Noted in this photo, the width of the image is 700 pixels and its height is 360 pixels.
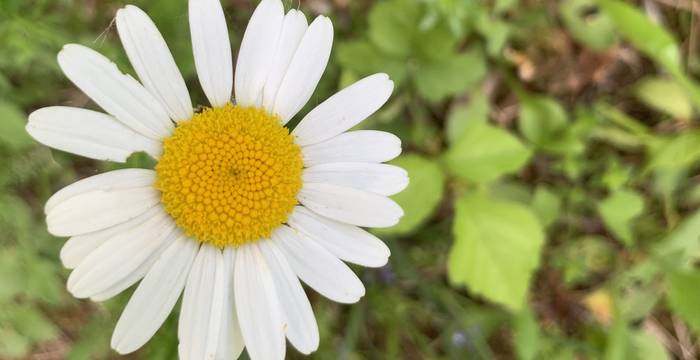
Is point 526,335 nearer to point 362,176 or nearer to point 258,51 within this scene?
point 362,176

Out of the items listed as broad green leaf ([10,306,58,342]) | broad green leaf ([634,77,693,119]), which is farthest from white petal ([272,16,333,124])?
broad green leaf ([634,77,693,119])

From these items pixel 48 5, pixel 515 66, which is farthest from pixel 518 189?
pixel 48 5

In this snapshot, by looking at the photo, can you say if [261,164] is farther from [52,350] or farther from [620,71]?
[620,71]

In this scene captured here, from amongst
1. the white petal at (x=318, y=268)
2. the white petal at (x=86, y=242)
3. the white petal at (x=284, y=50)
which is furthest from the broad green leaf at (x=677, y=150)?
the white petal at (x=86, y=242)

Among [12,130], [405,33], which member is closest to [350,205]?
[12,130]

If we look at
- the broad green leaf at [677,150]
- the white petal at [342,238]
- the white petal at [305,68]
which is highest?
the white petal at [305,68]

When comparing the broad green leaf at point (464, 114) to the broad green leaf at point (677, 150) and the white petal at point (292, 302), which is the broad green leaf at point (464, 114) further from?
the white petal at point (292, 302)

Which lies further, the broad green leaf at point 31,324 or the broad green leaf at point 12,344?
the broad green leaf at point 12,344
